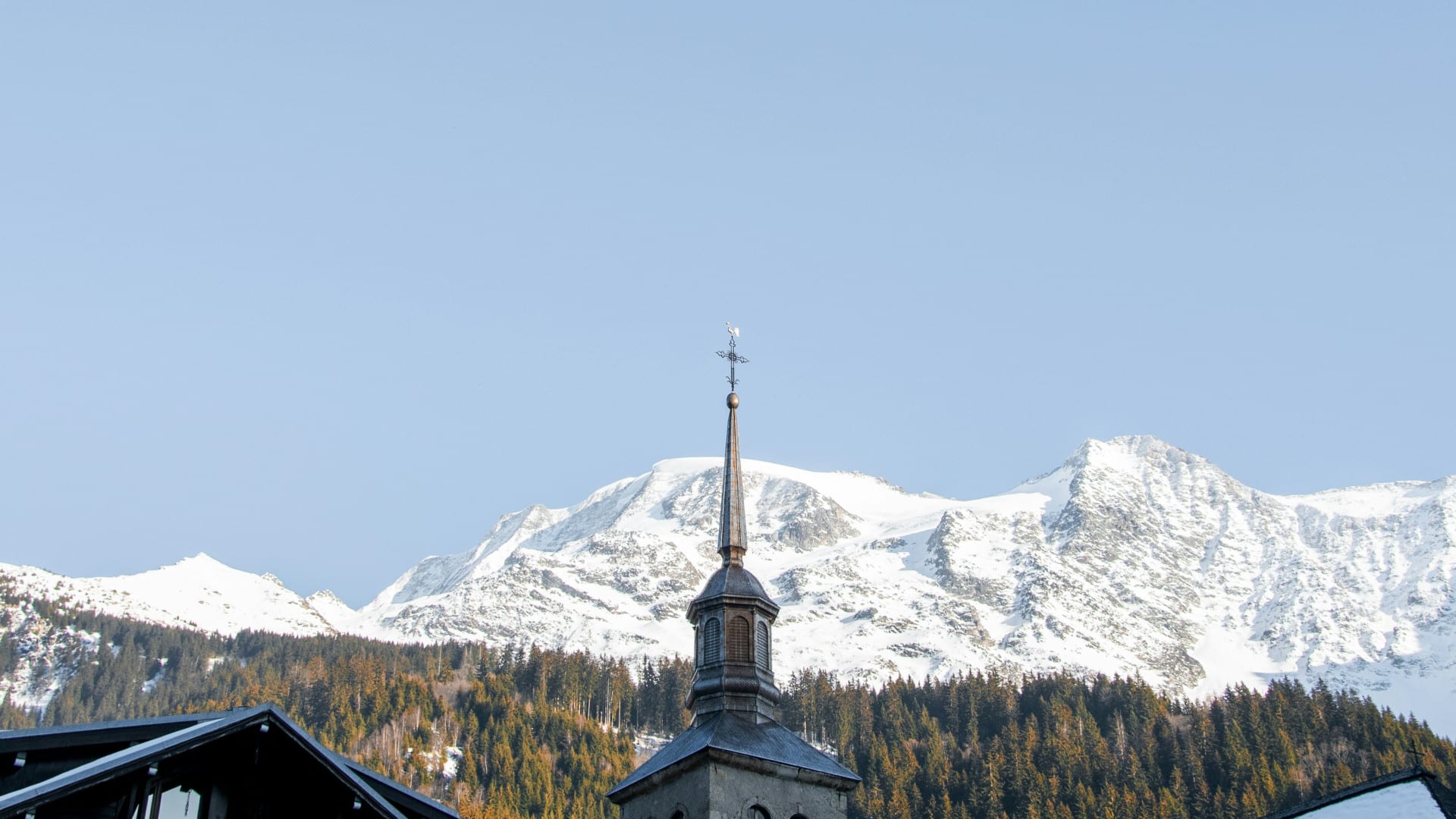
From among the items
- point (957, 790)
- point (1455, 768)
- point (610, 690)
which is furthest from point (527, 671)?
point (1455, 768)

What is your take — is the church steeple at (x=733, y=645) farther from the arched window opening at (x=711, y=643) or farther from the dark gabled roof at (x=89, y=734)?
the dark gabled roof at (x=89, y=734)

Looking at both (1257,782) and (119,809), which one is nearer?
(119,809)

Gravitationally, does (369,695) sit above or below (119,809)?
above

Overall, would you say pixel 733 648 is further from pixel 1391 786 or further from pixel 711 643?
pixel 1391 786

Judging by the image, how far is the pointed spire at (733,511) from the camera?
43.7m

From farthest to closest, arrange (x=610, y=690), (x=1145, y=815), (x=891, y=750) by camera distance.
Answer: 1. (x=610, y=690)
2. (x=891, y=750)
3. (x=1145, y=815)

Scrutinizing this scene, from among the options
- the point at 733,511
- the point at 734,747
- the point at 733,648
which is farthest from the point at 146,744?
the point at 733,511

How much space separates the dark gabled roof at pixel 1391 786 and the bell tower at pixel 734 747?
1092 centimetres

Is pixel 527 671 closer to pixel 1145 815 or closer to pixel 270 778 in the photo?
pixel 1145 815

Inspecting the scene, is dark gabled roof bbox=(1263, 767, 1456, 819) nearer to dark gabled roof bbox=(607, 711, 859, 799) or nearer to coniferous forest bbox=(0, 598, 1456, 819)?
dark gabled roof bbox=(607, 711, 859, 799)

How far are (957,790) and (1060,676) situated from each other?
172ft

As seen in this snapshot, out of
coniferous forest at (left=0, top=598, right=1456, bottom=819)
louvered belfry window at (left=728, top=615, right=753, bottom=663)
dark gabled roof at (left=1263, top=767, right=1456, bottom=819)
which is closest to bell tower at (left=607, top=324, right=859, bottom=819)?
louvered belfry window at (left=728, top=615, right=753, bottom=663)

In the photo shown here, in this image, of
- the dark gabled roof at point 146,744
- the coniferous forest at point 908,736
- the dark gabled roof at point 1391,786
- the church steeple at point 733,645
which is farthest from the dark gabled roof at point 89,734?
the coniferous forest at point 908,736

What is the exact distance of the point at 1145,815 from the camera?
454 feet
